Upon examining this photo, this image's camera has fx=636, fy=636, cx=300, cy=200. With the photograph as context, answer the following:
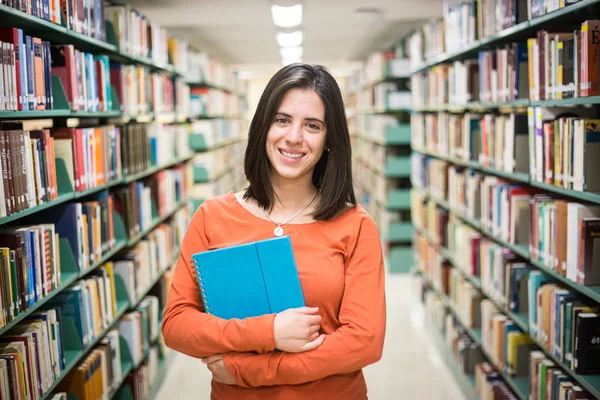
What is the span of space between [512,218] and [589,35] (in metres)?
1.15

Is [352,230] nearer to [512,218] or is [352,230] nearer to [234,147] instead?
[512,218]

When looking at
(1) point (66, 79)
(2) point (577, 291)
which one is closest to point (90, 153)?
(1) point (66, 79)

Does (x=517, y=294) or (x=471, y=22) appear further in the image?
(x=471, y=22)

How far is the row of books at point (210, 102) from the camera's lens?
22.1 ft

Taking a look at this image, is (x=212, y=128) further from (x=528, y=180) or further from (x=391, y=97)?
(x=528, y=180)

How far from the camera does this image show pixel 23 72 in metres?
2.20

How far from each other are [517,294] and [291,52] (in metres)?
7.24

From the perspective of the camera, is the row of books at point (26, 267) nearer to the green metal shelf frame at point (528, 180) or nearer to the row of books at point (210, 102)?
the green metal shelf frame at point (528, 180)

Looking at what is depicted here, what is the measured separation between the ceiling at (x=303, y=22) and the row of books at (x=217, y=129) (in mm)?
1011

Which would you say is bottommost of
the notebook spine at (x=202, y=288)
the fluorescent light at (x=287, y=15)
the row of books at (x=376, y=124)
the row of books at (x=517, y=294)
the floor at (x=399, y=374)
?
the floor at (x=399, y=374)

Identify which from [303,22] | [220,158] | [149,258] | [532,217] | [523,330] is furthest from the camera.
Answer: [220,158]

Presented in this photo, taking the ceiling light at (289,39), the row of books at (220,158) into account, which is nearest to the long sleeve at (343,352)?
the row of books at (220,158)

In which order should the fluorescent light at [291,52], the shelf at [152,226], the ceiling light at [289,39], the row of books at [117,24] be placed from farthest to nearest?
the fluorescent light at [291,52] < the ceiling light at [289,39] < the shelf at [152,226] < the row of books at [117,24]

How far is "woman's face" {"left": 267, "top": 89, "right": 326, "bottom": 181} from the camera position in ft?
5.46
